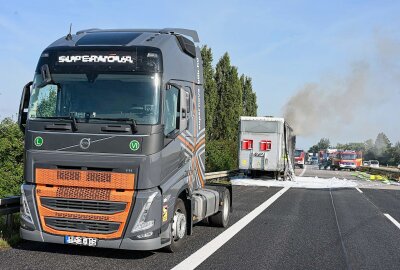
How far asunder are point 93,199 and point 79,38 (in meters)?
2.66

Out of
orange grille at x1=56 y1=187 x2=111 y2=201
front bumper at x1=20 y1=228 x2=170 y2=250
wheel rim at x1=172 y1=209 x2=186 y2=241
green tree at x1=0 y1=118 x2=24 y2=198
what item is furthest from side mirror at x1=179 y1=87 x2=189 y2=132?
green tree at x1=0 y1=118 x2=24 y2=198

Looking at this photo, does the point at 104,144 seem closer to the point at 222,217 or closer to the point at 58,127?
the point at 58,127

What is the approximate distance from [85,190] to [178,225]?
5.45ft

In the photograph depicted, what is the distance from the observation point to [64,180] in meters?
6.79

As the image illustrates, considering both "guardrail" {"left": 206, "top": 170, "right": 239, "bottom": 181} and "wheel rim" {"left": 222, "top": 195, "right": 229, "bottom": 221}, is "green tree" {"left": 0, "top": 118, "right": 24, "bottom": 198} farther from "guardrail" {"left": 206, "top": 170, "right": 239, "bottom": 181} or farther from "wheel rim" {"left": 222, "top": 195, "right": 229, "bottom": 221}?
"guardrail" {"left": 206, "top": 170, "right": 239, "bottom": 181}

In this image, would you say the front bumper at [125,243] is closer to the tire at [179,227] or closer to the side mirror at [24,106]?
the tire at [179,227]

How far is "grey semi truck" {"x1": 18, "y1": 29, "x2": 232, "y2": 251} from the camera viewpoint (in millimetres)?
6656

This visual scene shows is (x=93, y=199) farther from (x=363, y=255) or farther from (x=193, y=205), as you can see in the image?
(x=363, y=255)

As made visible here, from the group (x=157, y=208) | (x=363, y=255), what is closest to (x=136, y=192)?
(x=157, y=208)

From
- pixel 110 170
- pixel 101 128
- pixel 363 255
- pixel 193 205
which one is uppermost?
pixel 101 128

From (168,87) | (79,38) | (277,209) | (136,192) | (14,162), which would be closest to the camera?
(136,192)

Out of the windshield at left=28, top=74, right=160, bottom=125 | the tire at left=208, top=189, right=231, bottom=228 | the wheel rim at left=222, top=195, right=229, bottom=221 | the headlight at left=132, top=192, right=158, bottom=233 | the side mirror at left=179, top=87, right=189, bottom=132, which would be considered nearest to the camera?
the headlight at left=132, top=192, right=158, bottom=233

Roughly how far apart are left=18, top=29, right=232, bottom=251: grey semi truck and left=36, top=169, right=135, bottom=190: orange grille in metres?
0.01

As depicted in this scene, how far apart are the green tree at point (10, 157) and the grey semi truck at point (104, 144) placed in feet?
17.2
